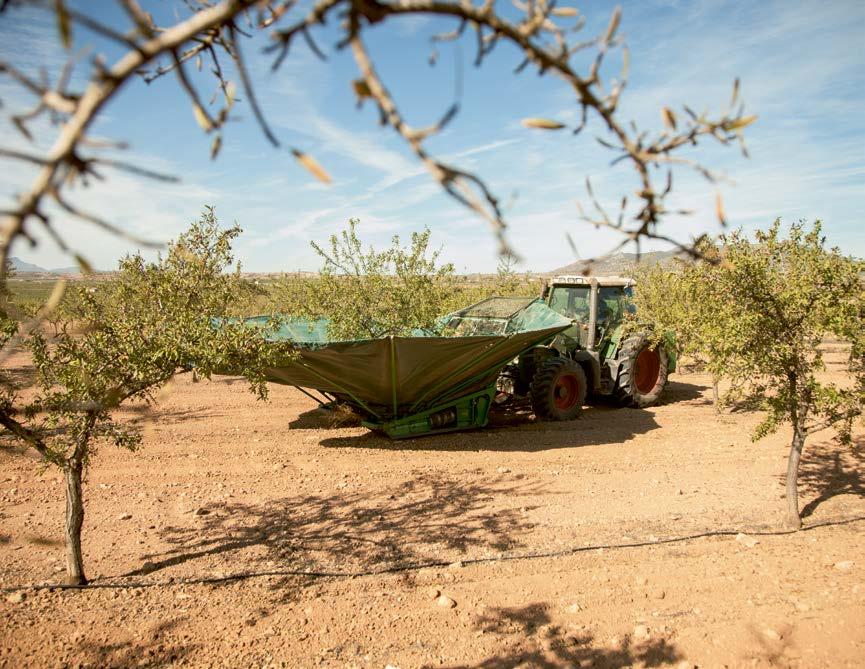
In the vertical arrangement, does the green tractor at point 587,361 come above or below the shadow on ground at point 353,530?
above

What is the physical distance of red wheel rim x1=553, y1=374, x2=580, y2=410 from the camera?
8.88 m

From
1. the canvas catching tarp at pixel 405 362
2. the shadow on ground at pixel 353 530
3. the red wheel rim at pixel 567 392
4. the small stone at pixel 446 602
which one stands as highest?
the canvas catching tarp at pixel 405 362

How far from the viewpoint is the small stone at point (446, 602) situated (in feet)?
12.6

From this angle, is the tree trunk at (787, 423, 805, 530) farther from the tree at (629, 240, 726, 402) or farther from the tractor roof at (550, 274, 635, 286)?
the tractor roof at (550, 274, 635, 286)

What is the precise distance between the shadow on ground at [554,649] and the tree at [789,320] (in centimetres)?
264

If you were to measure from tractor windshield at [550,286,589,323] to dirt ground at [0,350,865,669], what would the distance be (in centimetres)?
308

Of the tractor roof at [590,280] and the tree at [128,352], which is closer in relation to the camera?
the tree at [128,352]

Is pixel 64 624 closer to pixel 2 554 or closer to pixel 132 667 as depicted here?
pixel 132 667

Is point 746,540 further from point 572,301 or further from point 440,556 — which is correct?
point 572,301

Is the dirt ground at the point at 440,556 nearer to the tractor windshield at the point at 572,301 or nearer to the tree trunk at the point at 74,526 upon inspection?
the tree trunk at the point at 74,526

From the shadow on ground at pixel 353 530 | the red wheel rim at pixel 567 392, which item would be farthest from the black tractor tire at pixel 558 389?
the shadow on ground at pixel 353 530

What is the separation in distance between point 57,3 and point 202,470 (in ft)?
21.1

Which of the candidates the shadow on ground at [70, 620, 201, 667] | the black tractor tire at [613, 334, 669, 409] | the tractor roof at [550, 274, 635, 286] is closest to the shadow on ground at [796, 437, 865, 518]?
the black tractor tire at [613, 334, 669, 409]

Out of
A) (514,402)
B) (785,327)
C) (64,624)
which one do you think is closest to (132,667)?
(64,624)
